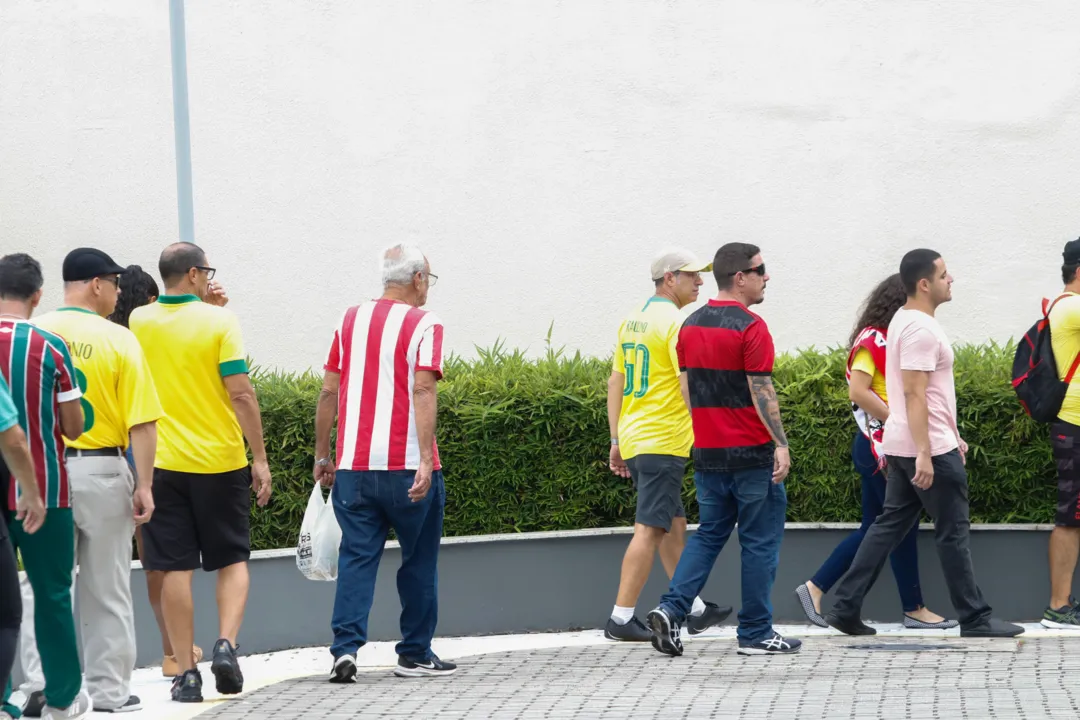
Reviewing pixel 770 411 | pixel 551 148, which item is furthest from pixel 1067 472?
pixel 551 148

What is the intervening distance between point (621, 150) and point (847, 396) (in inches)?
144

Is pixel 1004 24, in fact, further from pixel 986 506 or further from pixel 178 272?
pixel 178 272

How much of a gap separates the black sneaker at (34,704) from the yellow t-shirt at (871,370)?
4.14 metres

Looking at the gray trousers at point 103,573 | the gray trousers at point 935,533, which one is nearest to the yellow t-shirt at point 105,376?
the gray trousers at point 103,573

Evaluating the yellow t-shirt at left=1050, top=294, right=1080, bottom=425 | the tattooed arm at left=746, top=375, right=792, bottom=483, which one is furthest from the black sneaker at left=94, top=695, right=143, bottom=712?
the yellow t-shirt at left=1050, top=294, right=1080, bottom=425

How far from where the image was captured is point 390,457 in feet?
20.4

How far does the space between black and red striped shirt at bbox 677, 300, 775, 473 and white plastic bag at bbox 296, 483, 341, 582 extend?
1.77 metres

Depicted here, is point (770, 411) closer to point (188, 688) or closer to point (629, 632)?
point (629, 632)

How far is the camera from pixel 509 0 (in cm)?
1073

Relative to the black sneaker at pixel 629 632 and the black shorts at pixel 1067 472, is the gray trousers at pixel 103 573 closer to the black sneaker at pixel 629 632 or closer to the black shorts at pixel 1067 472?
the black sneaker at pixel 629 632

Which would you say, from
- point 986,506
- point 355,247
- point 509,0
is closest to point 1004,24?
point 509,0

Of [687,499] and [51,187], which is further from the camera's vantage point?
[51,187]

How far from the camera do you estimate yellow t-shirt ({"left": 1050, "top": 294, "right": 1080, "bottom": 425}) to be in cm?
739

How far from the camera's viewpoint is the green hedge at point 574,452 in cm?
760
